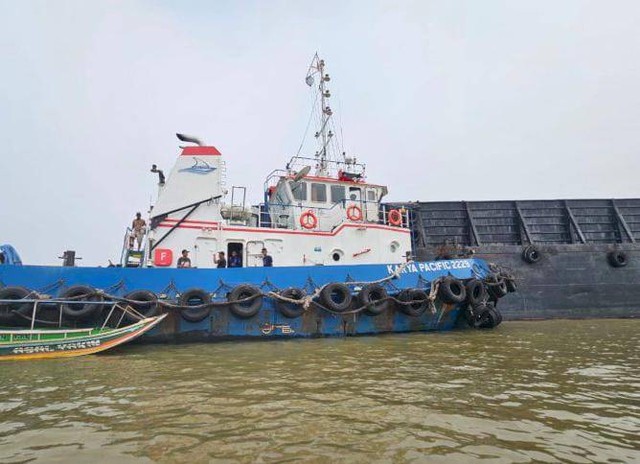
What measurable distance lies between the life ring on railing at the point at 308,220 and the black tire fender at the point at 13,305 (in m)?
5.96

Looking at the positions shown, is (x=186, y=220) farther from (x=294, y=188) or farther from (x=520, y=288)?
(x=520, y=288)

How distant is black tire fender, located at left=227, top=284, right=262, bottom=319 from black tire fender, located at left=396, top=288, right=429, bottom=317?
11.0ft

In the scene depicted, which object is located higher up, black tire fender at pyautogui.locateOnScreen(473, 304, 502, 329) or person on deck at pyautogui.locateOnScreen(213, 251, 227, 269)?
person on deck at pyautogui.locateOnScreen(213, 251, 227, 269)

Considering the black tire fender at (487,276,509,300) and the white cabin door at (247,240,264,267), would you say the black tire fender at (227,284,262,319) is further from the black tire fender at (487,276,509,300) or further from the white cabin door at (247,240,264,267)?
the black tire fender at (487,276,509,300)

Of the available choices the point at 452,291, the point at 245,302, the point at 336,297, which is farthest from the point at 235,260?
the point at 452,291

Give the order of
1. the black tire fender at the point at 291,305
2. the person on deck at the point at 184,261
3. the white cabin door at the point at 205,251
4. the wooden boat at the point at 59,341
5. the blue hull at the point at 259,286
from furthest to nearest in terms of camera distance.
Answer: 1. the white cabin door at the point at 205,251
2. the person on deck at the point at 184,261
3. the black tire fender at the point at 291,305
4. the blue hull at the point at 259,286
5. the wooden boat at the point at 59,341

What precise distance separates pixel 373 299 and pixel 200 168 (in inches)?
213

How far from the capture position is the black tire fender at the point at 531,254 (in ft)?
44.3

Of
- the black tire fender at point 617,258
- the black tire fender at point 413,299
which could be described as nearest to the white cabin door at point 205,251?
the black tire fender at point 413,299

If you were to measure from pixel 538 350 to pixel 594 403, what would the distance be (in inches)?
124

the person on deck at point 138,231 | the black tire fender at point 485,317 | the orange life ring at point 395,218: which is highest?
the orange life ring at point 395,218

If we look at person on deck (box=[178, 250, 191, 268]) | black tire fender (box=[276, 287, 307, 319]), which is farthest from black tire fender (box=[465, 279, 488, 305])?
person on deck (box=[178, 250, 191, 268])

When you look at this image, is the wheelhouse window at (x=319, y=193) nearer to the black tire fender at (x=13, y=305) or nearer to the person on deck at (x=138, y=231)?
the person on deck at (x=138, y=231)

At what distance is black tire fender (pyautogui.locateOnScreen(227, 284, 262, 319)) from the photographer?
7949 millimetres
